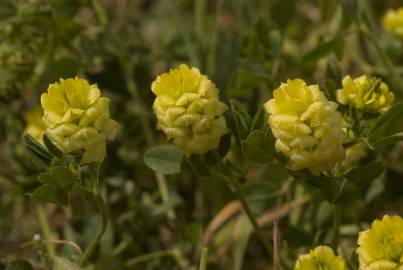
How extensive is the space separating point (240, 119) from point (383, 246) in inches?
11.4

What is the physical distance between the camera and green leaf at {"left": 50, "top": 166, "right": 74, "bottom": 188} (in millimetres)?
999

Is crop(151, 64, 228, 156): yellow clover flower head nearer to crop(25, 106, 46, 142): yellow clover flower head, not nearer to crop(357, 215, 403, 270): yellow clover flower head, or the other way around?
crop(357, 215, 403, 270): yellow clover flower head

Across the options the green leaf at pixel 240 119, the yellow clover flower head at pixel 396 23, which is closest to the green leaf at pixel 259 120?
the green leaf at pixel 240 119

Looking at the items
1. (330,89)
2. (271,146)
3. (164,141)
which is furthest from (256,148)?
Result: (164,141)

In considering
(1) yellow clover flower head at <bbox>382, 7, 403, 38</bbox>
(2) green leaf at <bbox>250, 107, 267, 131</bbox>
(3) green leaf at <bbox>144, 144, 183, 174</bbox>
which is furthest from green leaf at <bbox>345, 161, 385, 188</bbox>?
(1) yellow clover flower head at <bbox>382, 7, 403, 38</bbox>

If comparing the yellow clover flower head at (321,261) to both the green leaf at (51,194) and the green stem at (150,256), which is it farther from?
the green stem at (150,256)

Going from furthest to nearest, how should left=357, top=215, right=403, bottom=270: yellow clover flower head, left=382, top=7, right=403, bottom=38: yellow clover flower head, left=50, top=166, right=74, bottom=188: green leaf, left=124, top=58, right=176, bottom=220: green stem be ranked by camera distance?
left=124, top=58, right=176, bottom=220: green stem, left=382, top=7, right=403, bottom=38: yellow clover flower head, left=50, top=166, right=74, bottom=188: green leaf, left=357, top=215, right=403, bottom=270: yellow clover flower head

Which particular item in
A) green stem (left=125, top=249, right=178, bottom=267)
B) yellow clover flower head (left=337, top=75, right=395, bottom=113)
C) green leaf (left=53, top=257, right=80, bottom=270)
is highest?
yellow clover flower head (left=337, top=75, right=395, bottom=113)

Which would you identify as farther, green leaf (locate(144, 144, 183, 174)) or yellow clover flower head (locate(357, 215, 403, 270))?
green leaf (locate(144, 144, 183, 174))

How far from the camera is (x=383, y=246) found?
90 centimetres

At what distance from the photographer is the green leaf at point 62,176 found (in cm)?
100

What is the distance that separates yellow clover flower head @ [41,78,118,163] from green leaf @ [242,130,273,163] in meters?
0.20

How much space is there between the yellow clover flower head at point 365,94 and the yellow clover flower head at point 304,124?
0.10m

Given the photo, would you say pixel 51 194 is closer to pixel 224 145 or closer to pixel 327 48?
pixel 224 145
